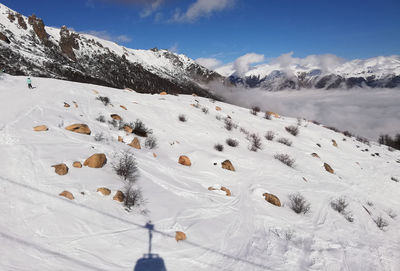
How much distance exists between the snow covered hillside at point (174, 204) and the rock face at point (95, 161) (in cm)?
→ 20

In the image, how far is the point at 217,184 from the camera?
763 centimetres

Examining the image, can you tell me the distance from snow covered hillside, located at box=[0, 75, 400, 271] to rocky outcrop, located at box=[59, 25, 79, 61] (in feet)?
630

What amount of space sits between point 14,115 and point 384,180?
19.3 meters

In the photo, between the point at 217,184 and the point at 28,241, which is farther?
the point at 217,184

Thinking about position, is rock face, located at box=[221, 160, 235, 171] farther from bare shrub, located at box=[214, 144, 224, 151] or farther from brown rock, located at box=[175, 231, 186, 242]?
brown rock, located at box=[175, 231, 186, 242]

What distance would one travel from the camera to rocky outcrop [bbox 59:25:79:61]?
16673 cm

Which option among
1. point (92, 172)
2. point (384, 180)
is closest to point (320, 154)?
point (384, 180)

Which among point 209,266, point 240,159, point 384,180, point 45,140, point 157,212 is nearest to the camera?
point 209,266

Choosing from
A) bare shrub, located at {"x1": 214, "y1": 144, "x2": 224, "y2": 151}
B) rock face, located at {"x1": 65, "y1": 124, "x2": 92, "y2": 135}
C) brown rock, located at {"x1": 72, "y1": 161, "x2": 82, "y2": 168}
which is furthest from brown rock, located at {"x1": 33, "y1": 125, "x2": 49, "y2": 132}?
bare shrub, located at {"x1": 214, "y1": 144, "x2": 224, "y2": 151}

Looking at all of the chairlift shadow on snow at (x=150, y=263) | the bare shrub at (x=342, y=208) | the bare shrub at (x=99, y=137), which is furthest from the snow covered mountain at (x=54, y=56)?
the bare shrub at (x=342, y=208)

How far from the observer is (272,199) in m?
A: 7.34

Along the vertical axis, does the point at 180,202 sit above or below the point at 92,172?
below

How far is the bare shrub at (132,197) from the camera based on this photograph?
206 inches

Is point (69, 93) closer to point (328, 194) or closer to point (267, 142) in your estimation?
point (267, 142)
